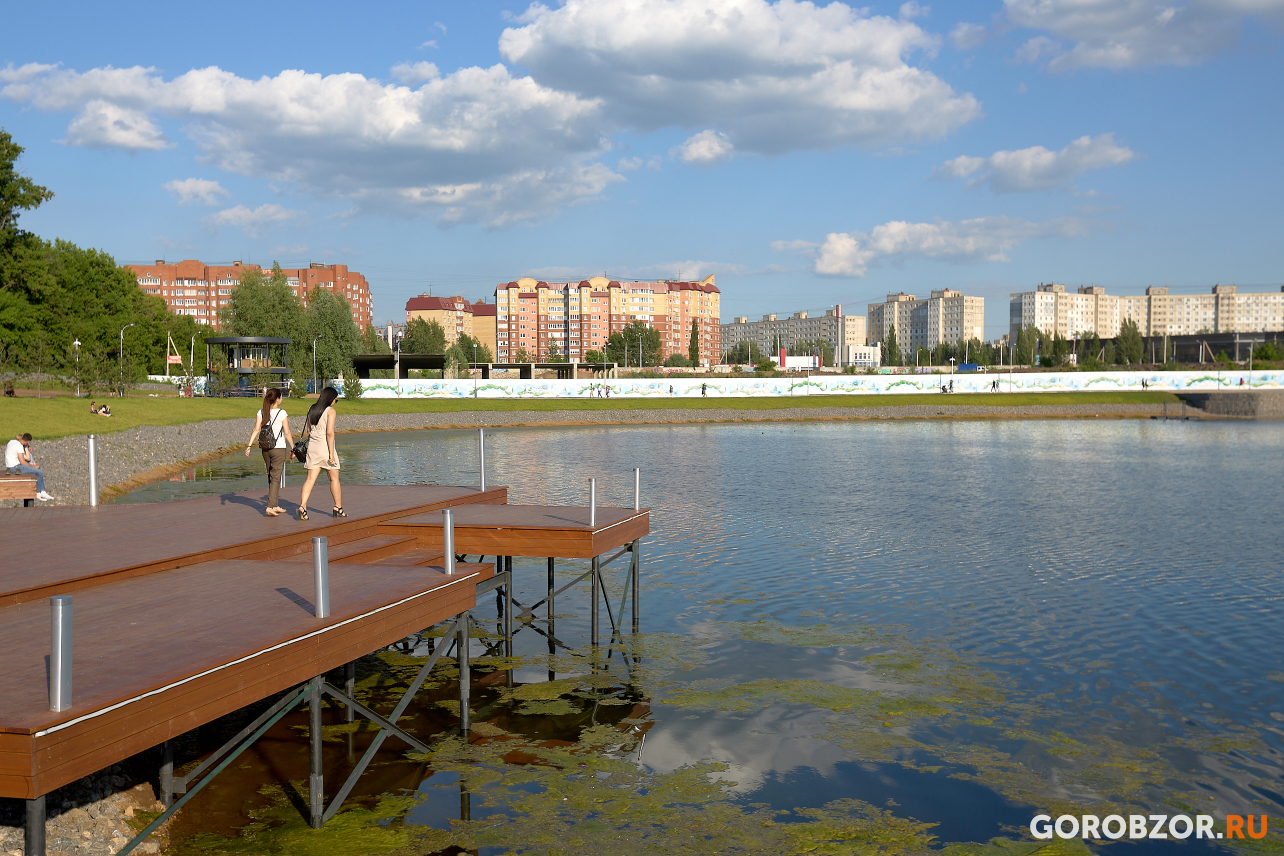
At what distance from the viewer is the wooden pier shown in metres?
5.56

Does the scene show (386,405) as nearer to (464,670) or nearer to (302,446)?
(302,446)

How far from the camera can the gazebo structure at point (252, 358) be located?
81.8m

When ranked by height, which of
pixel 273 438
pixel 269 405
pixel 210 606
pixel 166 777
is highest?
pixel 269 405

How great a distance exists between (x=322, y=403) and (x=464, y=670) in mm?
4903

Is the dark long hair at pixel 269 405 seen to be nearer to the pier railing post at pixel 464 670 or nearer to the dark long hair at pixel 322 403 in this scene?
the dark long hair at pixel 322 403

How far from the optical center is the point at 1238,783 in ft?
29.8

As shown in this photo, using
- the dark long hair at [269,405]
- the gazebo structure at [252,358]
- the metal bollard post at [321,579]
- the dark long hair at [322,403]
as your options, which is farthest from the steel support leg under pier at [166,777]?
the gazebo structure at [252,358]

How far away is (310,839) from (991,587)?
14375 millimetres

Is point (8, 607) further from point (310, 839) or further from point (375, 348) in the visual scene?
point (375, 348)

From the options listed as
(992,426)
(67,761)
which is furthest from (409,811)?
(992,426)

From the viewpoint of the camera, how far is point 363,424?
73.1 m

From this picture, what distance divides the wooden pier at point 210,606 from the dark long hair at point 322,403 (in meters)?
1.55

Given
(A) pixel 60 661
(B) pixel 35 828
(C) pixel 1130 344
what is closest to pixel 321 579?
(A) pixel 60 661

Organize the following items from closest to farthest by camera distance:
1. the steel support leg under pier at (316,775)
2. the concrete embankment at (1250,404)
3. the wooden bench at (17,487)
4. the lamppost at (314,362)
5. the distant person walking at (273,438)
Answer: the steel support leg under pier at (316,775) → the distant person walking at (273,438) → the wooden bench at (17,487) → the concrete embankment at (1250,404) → the lamppost at (314,362)
